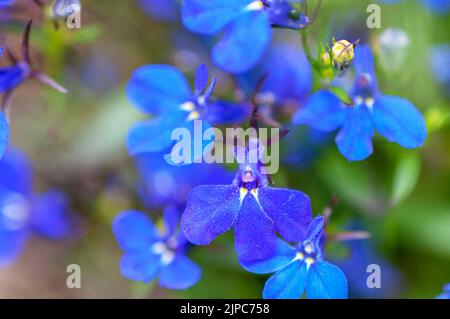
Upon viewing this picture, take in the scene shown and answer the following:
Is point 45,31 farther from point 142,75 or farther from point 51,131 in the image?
point 142,75

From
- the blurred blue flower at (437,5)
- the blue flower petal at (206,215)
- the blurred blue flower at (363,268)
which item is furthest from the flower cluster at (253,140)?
the blurred blue flower at (437,5)

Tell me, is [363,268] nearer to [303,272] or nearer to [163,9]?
[303,272]

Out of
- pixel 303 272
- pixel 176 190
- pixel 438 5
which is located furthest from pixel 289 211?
pixel 438 5

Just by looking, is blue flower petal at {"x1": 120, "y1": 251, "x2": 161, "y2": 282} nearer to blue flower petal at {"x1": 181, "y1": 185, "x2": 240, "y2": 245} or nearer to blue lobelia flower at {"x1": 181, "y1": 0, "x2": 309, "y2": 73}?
blue flower petal at {"x1": 181, "y1": 185, "x2": 240, "y2": 245}

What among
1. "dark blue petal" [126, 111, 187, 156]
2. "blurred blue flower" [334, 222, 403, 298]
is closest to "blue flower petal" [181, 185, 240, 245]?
"dark blue petal" [126, 111, 187, 156]

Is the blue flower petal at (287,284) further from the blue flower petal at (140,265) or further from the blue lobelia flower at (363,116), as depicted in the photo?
the blue flower petal at (140,265)
